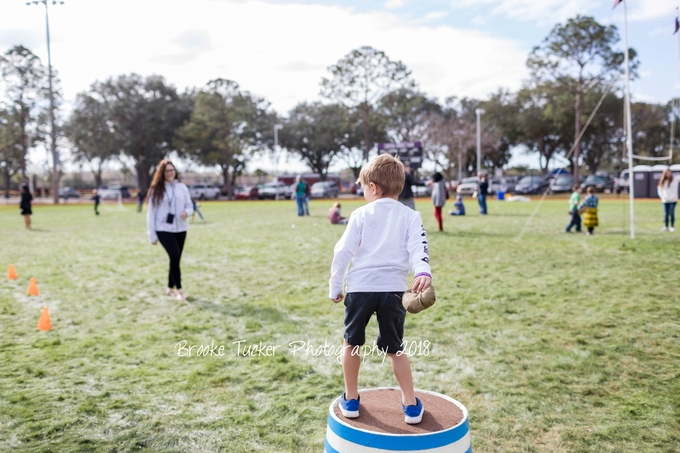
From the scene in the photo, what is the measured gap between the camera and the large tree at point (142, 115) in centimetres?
5888

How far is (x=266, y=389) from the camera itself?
14.3 feet

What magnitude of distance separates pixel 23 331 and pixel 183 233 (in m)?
2.28

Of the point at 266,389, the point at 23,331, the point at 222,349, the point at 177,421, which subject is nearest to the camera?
the point at 177,421

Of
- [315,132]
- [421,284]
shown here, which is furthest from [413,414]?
[315,132]

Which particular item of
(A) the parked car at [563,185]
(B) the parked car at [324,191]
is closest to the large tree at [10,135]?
(B) the parked car at [324,191]

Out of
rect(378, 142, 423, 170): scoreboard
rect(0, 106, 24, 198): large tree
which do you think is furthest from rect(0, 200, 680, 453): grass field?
rect(0, 106, 24, 198): large tree

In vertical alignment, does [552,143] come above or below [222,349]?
above

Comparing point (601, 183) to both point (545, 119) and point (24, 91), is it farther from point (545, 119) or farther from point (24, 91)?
point (24, 91)

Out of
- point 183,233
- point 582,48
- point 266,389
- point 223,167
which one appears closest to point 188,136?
point 223,167

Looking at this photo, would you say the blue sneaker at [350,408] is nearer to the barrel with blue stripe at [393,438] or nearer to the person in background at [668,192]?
the barrel with blue stripe at [393,438]

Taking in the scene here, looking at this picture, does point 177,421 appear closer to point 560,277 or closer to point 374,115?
point 560,277

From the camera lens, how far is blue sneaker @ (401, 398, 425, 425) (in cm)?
279

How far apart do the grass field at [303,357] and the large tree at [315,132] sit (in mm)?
59762

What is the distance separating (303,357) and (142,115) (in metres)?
60.2
